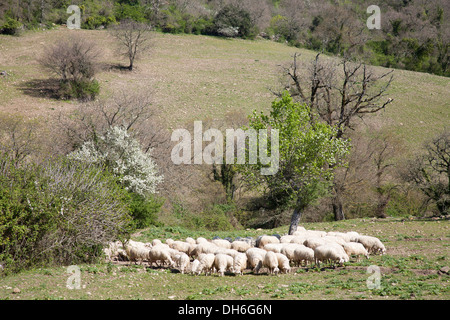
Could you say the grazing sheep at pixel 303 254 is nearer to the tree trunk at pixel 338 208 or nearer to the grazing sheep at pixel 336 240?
the grazing sheep at pixel 336 240

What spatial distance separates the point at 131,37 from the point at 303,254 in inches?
1838

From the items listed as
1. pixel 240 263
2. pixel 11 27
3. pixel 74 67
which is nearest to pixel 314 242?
pixel 240 263

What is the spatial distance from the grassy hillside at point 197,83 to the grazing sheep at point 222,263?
2763 centimetres

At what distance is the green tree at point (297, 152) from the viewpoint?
18.0 m

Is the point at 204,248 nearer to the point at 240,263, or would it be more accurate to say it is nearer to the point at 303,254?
the point at 240,263

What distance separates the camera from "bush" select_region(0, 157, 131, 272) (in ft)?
42.0

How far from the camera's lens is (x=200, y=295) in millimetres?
11117

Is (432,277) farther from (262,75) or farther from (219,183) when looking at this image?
(262,75)

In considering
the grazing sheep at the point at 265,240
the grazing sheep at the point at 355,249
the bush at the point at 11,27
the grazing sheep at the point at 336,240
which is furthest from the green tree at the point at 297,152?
the bush at the point at 11,27

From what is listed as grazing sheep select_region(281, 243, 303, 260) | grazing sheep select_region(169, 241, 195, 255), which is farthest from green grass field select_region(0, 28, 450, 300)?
grazing sheep select_region(169, 241, 195, 255)

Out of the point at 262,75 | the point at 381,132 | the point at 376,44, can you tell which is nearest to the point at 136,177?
the point at 381,132

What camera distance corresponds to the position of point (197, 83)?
53406 millimetres

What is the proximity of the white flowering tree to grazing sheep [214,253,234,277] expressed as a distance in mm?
12593

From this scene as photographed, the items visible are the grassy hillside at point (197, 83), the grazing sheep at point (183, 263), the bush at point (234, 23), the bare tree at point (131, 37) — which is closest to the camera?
the grazing sheep at point (183, 263)
